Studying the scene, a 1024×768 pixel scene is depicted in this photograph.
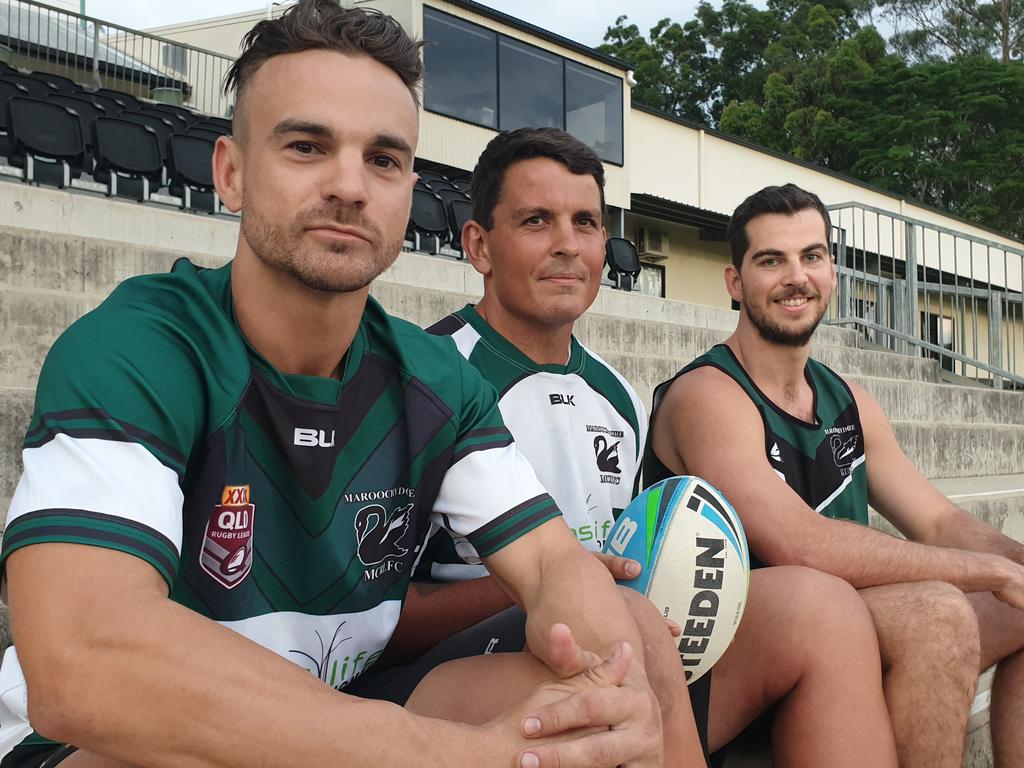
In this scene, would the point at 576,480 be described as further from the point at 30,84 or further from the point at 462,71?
the point at 462,71

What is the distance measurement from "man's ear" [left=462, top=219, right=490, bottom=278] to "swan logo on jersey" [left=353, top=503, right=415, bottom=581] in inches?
43.3

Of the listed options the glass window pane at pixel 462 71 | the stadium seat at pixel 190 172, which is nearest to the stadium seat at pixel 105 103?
the stadium seat at pixel 190 172

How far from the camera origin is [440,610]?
1.98 metres

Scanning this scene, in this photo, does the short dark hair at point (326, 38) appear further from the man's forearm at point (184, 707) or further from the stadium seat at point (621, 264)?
the stadium seat at point (621, 264)

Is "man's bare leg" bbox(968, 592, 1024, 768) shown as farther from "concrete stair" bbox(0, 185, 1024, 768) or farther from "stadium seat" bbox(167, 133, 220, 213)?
"stadium seat" bbox(167, 133, 220, 213)

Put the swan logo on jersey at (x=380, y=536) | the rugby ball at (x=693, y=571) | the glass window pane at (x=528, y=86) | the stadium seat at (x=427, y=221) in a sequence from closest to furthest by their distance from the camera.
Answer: the swan logo on jersey at (x=380, y=536)
the rugby ball at (x=693, y=571)
the stadium seat at (x=427, y=221)
the glass window pane at (x=528, y=86)

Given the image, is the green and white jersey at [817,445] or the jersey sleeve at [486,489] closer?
the jersey sleeve at [486,489]

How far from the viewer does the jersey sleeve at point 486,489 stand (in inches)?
65.7

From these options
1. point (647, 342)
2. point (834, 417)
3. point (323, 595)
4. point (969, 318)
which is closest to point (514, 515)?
point (323, 595)

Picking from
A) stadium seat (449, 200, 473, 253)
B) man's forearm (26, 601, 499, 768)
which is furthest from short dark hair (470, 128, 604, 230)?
stadium seat (449, 200, 473, 253)

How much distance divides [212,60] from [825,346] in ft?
54.5

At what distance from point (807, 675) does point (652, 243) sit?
1759 centimetres

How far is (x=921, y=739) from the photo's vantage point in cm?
203

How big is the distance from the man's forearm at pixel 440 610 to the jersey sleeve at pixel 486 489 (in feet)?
0.92
